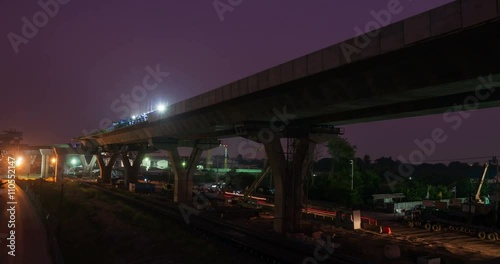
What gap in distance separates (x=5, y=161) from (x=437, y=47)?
176 meters

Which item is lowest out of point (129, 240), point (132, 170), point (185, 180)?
point (129, 240)

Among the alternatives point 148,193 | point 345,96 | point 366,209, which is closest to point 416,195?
point 366,209

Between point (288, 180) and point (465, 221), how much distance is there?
18.2m

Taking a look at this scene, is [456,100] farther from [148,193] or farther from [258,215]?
[148,193]

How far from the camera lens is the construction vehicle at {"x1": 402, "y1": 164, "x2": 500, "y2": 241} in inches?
1264

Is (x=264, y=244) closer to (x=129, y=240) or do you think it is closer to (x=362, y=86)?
(x=129, y=240)

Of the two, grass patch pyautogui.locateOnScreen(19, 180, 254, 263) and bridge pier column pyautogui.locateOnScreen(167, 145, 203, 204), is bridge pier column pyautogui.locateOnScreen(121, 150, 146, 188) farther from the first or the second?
grass patch pyautogui.locateOnScreen(19, 180, 254, 263)

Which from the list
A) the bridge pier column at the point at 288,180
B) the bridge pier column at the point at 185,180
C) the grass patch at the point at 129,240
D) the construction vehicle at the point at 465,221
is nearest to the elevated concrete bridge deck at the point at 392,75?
the bridge pier column at the point at 288,180

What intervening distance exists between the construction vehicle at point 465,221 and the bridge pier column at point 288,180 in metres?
14.0

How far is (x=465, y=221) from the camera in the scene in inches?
1407

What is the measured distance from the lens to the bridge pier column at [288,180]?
30.2m

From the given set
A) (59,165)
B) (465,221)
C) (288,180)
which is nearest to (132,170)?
(59,165)

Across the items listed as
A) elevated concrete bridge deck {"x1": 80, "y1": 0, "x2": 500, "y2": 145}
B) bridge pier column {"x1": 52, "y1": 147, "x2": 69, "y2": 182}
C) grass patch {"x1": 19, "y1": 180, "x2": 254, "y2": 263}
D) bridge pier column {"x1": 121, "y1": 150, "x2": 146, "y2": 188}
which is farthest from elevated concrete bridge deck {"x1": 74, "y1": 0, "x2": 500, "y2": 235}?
bridge pier column {"x1": 52, "y1": 147, "x2": 69, "y2": 182}

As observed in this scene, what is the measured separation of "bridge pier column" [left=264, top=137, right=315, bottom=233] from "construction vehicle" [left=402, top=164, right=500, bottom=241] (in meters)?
14.0
